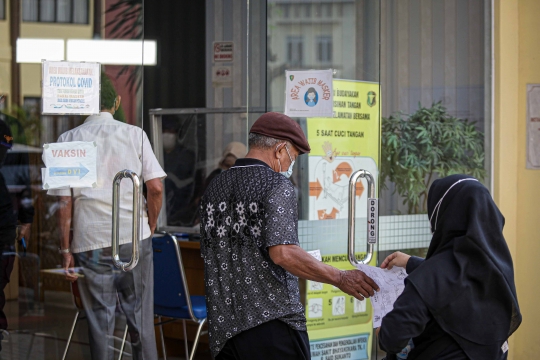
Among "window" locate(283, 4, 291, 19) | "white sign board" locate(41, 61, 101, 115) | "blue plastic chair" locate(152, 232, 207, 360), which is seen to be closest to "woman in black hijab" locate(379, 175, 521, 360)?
"white sign board" locate(41, 61, 101, 115)

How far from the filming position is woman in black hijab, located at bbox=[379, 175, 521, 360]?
2.65 metres

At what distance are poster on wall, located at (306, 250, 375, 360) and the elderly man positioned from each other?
1801mm

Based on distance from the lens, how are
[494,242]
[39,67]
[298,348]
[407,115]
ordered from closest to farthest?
[494,242] → [298,348] → [39,67] → [407,115]

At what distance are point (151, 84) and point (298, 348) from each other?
11.4 ft

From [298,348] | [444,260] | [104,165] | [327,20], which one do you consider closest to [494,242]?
[444,260]

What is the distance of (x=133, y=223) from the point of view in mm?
3848

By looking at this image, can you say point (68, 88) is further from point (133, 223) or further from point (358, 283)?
point (358, 283)

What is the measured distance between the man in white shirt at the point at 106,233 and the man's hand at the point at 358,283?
1.32 metres

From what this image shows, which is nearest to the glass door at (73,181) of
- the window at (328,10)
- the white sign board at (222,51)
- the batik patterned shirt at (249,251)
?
the batik patterned shirt at (249,251)

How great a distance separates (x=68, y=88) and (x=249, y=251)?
1.44 m

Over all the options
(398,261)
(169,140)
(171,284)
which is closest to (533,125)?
(169,140)

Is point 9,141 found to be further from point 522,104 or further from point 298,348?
point 522,104

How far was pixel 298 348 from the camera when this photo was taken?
3.10m

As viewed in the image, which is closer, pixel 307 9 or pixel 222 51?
pixel 307 9
